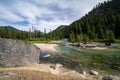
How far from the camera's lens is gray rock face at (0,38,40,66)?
86.2 ft

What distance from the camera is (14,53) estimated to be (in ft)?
90.7

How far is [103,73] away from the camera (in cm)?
3006

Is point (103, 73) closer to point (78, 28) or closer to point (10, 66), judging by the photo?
point (10, 66)

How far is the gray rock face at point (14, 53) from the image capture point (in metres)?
26.3

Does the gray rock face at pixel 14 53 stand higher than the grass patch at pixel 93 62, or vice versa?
the gray rock face at pixel 14 53

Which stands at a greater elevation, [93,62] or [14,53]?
[14,53]

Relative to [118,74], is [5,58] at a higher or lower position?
higher

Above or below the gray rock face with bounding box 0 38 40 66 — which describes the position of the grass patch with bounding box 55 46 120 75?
below

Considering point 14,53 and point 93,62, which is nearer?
point 14,53

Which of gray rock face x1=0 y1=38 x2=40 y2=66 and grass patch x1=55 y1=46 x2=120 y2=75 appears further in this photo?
grass patch x1=55 y1=46 x2=120 y2=75

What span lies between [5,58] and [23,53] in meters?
3.69

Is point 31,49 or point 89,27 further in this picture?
point 89,27

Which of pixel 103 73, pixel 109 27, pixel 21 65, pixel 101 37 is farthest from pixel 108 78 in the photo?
pixel 109 27

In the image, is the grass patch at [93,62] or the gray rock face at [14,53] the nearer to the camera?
the gray rock face at [14,53]
